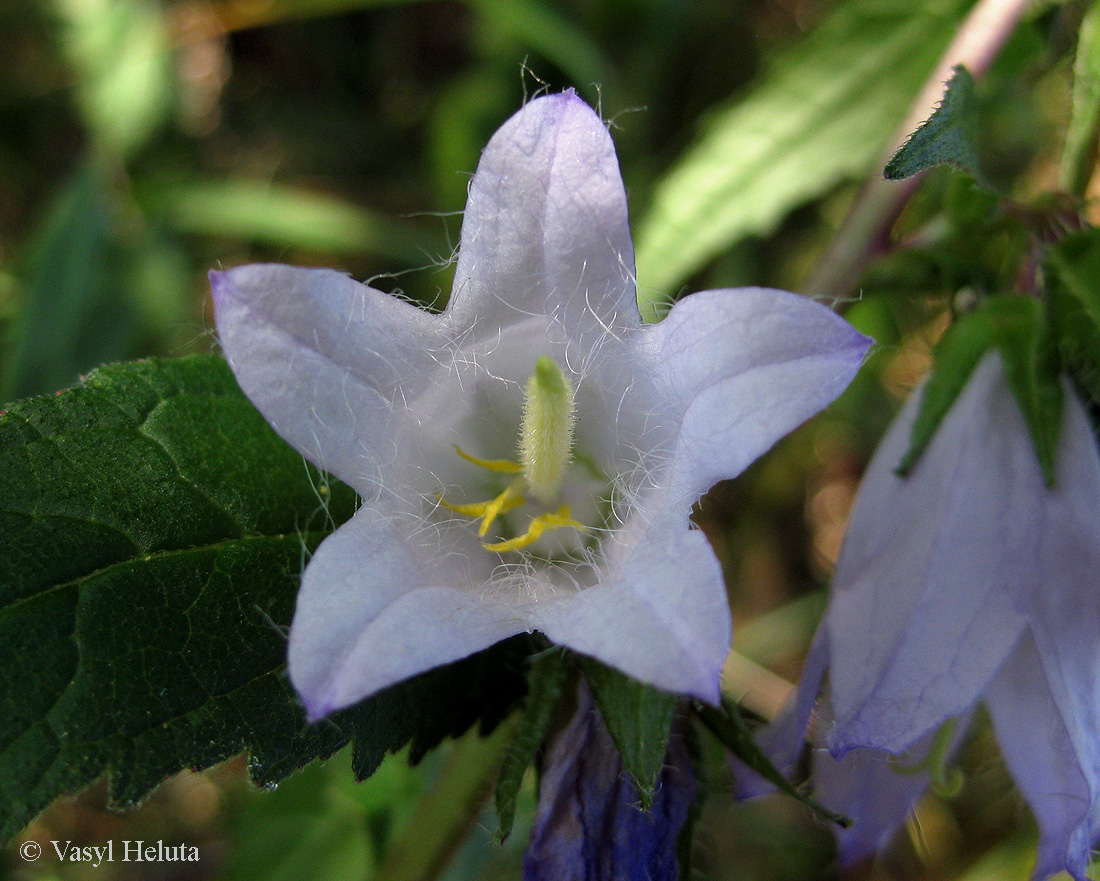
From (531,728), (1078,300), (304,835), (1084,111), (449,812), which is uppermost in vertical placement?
(1084,111)

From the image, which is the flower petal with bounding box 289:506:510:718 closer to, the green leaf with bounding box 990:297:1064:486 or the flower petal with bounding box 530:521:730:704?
the flower petal with bounding box 530:521:730:704

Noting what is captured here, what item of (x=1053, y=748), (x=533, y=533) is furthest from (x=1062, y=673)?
(x=533, y=533)

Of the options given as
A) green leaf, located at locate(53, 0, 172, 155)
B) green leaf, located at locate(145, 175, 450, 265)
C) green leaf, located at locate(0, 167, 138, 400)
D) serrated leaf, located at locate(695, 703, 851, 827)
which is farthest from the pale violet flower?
green leaf, located at locate(53, 0, 172, 155)

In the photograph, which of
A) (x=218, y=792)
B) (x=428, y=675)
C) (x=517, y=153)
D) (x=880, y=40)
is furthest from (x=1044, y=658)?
(x=218, y=792)

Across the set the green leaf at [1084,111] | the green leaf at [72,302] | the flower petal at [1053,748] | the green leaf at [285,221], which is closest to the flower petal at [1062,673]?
the flower petal at [1053,748]

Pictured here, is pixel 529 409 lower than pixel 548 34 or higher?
lower

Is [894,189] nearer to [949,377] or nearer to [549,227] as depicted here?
[949,377]

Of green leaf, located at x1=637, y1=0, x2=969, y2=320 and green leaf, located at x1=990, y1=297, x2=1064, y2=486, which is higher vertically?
green leaf, located at x1=637, y1=0, x2=969, y2=320
